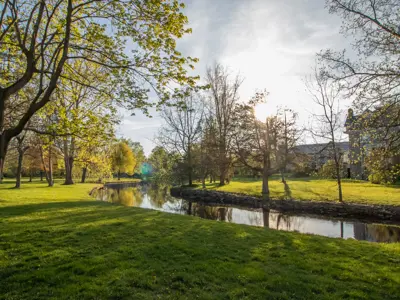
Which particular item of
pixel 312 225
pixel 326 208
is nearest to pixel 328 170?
pixel 326 208

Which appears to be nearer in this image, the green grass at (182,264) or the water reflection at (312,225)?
the green grass at (182,264)

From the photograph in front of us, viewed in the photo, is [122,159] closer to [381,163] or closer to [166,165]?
[166,165]

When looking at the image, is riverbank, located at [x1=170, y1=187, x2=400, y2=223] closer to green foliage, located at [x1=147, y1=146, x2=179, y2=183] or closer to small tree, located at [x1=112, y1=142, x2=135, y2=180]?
green foliage, located at [x1=147, y1=146, x2=179, y2=183]

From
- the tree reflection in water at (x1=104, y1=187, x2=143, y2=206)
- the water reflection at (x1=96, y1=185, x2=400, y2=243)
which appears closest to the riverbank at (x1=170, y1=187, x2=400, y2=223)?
the water reflection at (x1=96, y1=185, x2=400, y2=243)

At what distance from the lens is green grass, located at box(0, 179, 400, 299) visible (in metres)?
4.91

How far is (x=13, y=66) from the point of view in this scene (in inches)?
424

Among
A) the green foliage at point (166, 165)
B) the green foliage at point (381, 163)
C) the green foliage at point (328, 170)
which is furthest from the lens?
the green foliage at point (166, 165)

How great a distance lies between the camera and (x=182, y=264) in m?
6.22

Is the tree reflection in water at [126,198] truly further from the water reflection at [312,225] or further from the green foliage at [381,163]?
the green foliage at [381,163]

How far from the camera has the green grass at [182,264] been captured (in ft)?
16.1

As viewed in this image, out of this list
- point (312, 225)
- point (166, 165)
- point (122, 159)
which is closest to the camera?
point (312, 225)

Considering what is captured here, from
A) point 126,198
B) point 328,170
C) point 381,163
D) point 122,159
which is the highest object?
point 122,159

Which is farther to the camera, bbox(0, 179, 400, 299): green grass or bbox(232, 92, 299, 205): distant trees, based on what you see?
bbox(232, 92, 299, 205): distant trees

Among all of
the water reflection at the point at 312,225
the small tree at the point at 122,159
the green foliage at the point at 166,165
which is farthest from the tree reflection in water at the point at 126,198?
the small tree at the point at 122,159
